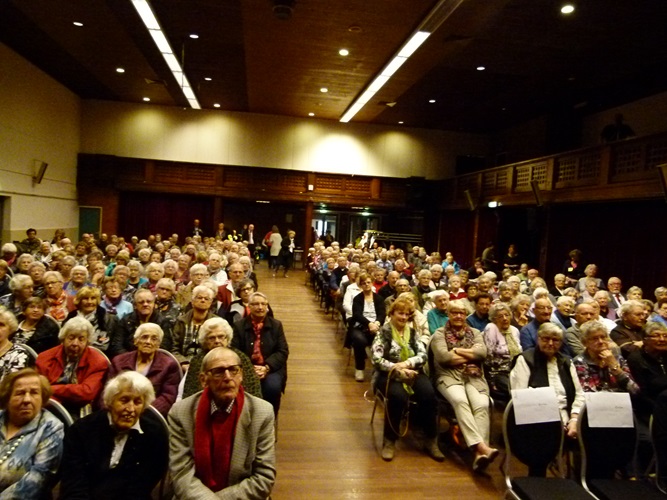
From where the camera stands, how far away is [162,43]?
9.55 m

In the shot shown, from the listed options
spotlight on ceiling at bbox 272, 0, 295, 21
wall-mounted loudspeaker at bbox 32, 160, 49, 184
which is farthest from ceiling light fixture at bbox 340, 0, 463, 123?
wall-mounted loudspeaker at bbox 32, 160, 49, 184

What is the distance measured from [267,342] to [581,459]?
7.36 feet

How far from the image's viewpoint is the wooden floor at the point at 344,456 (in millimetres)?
3191

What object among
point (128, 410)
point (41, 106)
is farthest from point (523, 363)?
point (41, 106)

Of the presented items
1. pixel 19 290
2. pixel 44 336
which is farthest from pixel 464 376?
pixel 19 290

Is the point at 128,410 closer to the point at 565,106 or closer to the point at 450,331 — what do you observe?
the point at 450,331

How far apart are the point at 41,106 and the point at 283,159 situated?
6.70 meters

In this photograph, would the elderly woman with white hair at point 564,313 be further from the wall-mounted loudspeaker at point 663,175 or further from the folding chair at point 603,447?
the wall-mounted loudspeaker at point 663,175

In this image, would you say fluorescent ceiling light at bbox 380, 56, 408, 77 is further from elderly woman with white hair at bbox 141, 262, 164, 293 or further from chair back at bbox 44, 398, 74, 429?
chair back at bbox 44, 398, 74, 429

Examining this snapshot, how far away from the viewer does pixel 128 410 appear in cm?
222

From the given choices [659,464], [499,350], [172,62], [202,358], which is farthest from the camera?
[172,62]

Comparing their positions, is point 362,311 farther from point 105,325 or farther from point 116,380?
point 116,380

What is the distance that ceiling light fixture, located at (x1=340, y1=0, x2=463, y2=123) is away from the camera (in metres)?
6.98

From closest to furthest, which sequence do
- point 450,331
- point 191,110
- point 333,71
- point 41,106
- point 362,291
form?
point 450,331
point 362,291
point 333,71
point 41,106
point 191,110
